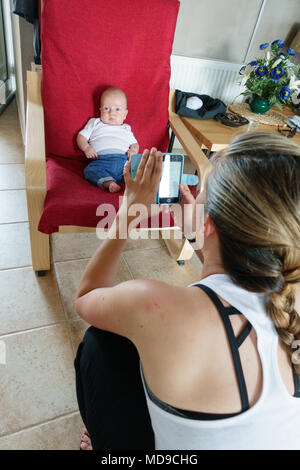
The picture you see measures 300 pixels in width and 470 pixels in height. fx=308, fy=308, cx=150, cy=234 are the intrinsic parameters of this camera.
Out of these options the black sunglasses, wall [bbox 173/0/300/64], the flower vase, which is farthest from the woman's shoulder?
wall [bbox 173/0/300/64]

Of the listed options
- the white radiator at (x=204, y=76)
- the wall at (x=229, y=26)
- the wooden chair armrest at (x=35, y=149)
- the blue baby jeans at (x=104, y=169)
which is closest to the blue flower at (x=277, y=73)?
the white radiator at (x=204, y=76)

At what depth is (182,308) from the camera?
0.48 m

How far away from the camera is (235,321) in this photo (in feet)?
1.61

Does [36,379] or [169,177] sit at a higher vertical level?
[169,177]

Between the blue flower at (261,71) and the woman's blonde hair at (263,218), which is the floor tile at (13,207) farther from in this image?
the blue flower at (261,71)

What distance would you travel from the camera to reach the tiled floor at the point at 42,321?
0.97 metres

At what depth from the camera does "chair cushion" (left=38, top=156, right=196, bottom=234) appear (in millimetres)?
1150

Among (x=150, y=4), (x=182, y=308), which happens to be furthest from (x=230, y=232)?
(x=150, y=4)

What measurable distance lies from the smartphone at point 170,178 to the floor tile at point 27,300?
2.17ft

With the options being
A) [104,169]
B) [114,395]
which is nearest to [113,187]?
[104,169]

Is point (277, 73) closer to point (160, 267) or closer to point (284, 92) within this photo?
point (284, 92)

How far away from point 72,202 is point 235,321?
2.77ft

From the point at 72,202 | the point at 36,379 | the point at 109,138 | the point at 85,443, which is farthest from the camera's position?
the point at 109,138
